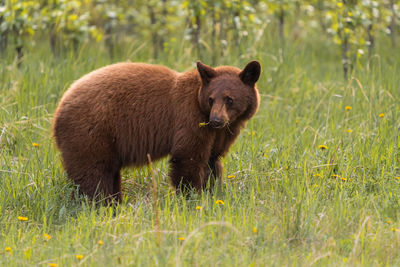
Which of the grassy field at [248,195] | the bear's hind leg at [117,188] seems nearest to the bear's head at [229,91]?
the grassy field at [248,195]

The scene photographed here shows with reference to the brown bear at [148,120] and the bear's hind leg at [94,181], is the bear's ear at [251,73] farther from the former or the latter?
the bear's hind leg at [94,181]

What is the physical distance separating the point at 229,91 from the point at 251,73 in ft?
0.86

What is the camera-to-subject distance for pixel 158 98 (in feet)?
15.0

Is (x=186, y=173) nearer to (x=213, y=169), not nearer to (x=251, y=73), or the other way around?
(x=213, y=169)

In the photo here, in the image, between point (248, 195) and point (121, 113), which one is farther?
point (121, 113)

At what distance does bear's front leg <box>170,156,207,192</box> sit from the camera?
14.5 feet

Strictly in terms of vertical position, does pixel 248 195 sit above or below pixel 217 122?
below

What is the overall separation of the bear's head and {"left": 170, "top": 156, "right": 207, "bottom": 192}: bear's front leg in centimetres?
37

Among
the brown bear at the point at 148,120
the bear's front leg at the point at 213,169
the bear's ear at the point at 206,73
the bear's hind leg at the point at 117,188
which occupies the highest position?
the bear's ear at the point at 206,73

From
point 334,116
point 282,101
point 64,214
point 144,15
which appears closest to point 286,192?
point 64,214

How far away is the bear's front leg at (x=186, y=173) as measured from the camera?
4.41m

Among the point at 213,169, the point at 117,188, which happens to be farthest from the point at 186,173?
the point at 117,188

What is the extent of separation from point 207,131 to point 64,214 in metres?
1.33

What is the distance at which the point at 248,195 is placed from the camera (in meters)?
4.28
